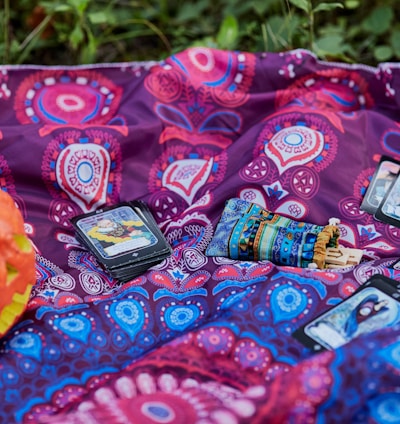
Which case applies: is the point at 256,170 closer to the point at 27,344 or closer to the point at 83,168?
the point at 83,168

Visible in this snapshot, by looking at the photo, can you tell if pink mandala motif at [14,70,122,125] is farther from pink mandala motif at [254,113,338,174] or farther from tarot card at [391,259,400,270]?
tarot card at [391,259,400,270]

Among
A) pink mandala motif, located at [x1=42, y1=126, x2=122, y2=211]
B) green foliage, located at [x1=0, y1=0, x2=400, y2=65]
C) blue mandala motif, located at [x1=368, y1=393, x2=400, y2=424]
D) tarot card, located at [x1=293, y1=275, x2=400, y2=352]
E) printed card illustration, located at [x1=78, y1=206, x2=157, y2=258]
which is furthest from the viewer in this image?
green foliage, located at [x1=0, y1=0, x2=400, y2=65]

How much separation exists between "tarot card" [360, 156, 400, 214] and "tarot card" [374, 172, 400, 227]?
0.5 inches

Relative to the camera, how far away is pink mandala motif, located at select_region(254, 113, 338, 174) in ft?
5.82

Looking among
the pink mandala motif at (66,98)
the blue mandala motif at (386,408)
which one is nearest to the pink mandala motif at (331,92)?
the pink mandala motif at (66,98)

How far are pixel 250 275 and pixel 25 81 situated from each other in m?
0.93

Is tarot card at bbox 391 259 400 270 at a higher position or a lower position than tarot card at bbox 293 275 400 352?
higher

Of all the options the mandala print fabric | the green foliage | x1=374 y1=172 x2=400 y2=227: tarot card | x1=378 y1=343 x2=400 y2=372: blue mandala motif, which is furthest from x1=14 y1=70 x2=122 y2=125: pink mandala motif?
x1=378 y1=343 x2=400 y2=372: blue mandala motif

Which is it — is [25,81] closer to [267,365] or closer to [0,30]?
[0,30]

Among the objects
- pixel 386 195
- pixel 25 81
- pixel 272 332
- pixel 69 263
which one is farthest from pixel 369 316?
pixel 25 81

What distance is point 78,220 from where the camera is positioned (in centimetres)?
176

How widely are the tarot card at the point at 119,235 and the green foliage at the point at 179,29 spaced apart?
806 millimetres

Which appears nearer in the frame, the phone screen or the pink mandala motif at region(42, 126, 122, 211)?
the phone screen

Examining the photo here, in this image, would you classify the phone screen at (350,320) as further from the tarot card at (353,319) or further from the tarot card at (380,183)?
the tarot card at (380,183)
